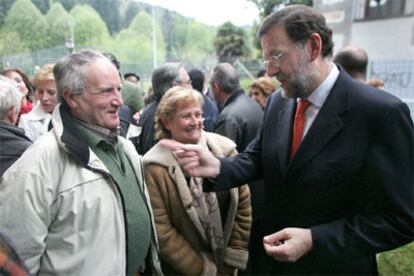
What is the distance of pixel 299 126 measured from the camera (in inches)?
73.0

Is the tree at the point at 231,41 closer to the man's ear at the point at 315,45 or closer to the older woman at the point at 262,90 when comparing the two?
the older woman at the point at 262,90

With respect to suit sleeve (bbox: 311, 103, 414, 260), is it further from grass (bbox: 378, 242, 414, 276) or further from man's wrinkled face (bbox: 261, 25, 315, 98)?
grass (bbox: 378, 242, 414, 276)

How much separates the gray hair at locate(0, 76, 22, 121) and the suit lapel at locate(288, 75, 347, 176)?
1764 millimetres

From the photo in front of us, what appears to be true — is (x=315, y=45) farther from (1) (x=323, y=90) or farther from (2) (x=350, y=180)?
(2) (x=350, y=180)

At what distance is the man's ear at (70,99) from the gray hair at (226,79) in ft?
7.90

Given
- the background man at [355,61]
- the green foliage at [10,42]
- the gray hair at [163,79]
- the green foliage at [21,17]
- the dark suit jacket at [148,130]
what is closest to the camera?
the dark suit jacket at [148,130]

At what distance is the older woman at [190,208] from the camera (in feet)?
7.98

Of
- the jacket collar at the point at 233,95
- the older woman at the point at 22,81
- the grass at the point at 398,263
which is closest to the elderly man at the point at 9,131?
the older woman at the point at 22,81

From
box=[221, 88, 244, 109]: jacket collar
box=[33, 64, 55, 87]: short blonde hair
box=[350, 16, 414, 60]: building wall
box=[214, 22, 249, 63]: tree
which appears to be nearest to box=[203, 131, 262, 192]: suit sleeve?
box=[221, 88, 244, 109]: jacket collar

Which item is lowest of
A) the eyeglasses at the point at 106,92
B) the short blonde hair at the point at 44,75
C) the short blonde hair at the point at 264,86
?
the short blonde hair at the point at 264,86

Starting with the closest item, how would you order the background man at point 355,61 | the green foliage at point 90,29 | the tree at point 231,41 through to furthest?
the background man at point 355,61 < the green foliage at point 90,29 < the tree at point 231,41

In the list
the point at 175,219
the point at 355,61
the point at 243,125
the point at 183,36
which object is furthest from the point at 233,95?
the point at 183,36

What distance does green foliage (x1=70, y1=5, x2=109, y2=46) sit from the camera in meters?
30.9

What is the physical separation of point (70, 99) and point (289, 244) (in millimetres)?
1359
